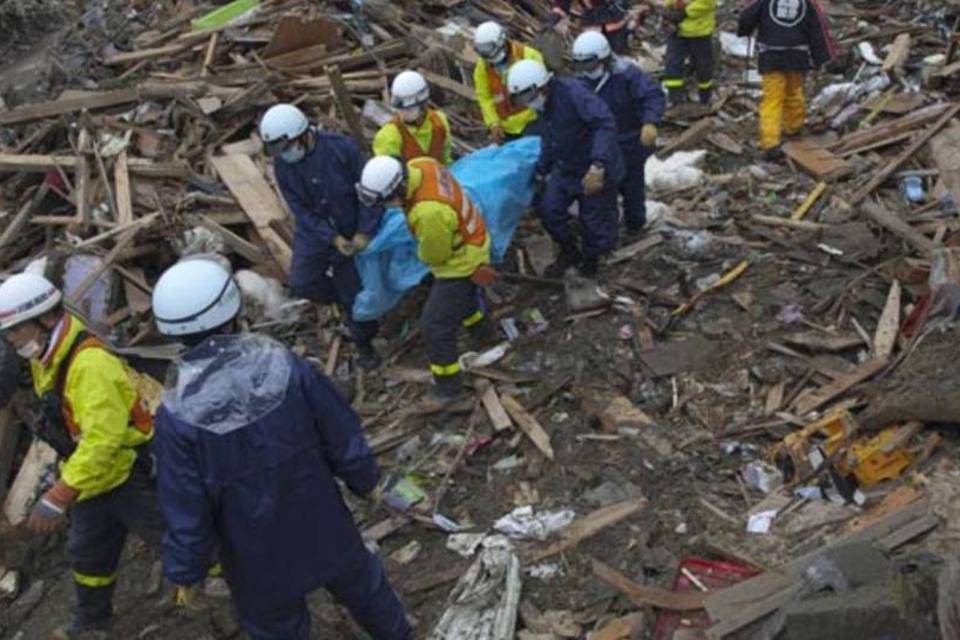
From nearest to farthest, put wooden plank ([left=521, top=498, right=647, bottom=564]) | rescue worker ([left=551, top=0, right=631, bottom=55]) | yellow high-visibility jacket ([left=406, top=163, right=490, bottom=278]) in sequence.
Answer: wooden plank ([left=521, top=498, right=647, bottom=564])
yellow high-visibility jacket ([left=406, top=163, right=490, bottom=278])
rescue worker ([left=551, top=0, right=631, bottom=55])

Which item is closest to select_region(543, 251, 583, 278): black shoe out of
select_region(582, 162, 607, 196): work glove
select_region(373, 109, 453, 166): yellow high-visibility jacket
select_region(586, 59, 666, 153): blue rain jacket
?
select_region(582, 162, 607, 196): work glove

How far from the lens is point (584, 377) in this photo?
6828 mm

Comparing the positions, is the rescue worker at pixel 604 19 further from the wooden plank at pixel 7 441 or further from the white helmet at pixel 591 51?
the wooden plank at pixel 7 441

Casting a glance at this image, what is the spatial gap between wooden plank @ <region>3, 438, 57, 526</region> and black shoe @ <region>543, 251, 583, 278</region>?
3.92m

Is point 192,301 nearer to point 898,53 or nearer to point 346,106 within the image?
point 346,106

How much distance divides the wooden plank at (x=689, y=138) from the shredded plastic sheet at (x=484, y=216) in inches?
89.8

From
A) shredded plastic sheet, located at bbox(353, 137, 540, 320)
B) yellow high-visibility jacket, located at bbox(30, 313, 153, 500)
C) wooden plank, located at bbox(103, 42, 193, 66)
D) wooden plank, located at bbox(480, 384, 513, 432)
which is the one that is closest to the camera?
yellow high-visibility jacket, located at bbox(30, 313, 153, 500)

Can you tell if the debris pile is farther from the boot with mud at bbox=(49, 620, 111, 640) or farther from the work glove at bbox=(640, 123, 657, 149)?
the work glove at bbox=(640, 123, 657, 149)

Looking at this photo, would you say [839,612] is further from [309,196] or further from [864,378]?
[309,196]

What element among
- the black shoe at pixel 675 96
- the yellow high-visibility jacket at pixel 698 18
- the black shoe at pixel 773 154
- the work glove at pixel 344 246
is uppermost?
the work glove at pixel 344 246

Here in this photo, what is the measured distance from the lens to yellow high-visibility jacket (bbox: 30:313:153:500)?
4.43 metres

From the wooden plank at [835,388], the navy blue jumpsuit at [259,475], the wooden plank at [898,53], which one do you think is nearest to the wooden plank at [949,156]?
the wooden plank at [898,53]

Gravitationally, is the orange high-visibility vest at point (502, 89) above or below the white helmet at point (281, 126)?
below

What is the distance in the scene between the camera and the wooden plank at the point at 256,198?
7.97 metres
